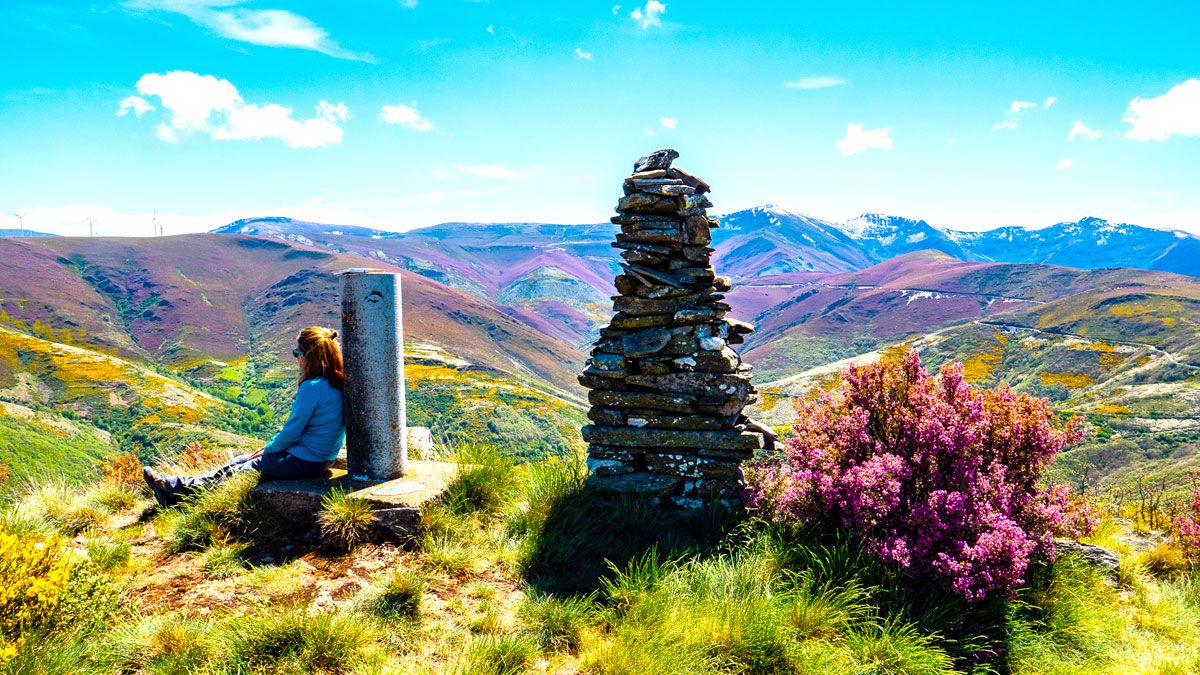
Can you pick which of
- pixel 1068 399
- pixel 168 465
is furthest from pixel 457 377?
pixel 168 465

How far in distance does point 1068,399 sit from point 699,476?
138254 mm

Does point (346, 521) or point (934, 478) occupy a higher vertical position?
point (934, 478)

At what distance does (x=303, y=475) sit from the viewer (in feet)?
24.2

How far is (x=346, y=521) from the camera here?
249 inches

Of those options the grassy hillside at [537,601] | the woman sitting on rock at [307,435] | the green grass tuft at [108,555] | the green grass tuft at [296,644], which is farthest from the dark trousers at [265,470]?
the green grass tuft at [296,644]

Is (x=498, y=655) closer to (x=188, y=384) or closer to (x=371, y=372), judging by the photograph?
(x=371, y=372)

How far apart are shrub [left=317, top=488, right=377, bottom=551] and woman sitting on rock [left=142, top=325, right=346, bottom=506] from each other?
106 cm

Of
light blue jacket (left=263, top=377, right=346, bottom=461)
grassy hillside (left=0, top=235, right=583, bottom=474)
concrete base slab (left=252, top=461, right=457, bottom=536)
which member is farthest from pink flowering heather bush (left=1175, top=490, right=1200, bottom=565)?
grassy hillside (left=0, top=235, right=583, bottom=474)

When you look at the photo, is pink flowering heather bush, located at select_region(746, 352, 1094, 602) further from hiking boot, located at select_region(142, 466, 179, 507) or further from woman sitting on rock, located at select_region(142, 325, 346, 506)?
hiking boot, located at select_region(142, 466, 179, 507)

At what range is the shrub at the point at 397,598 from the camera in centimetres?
512

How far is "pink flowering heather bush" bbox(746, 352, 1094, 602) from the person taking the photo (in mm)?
5465

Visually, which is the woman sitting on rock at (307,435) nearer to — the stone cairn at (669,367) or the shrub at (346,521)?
the shrub at (346,521)

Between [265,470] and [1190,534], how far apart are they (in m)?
11.5

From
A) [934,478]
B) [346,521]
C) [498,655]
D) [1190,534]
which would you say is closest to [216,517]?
[346,521]
